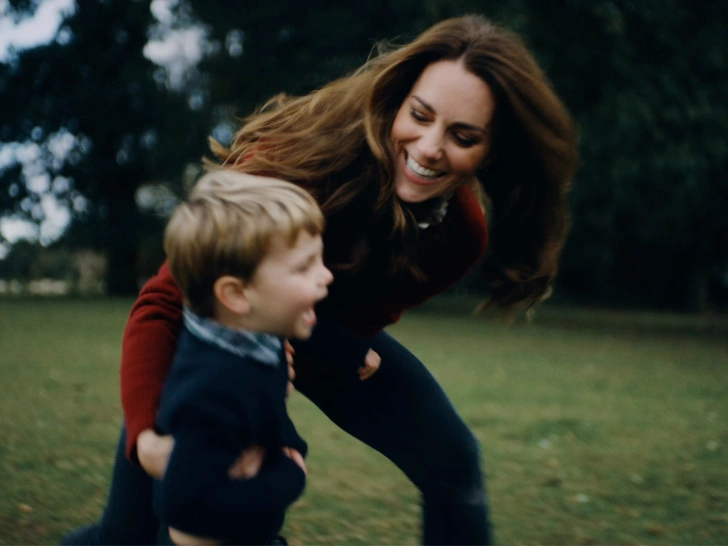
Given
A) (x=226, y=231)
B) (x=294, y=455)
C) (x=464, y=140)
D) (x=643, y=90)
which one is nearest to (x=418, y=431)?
(x=294, y=455)

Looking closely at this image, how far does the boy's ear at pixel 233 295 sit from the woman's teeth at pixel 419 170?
0.80 meters

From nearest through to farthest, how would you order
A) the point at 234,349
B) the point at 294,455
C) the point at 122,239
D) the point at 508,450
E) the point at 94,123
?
the point at 234,349 → the point at 294,455 → the point at 508,450 → the point at 94,123 → the point at 122,239

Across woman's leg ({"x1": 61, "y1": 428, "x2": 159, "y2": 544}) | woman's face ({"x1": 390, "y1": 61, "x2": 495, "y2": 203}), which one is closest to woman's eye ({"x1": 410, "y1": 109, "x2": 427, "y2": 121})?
woman's face ({"x1": 390, "y1": 61, "x2": 495, "y2": 203})

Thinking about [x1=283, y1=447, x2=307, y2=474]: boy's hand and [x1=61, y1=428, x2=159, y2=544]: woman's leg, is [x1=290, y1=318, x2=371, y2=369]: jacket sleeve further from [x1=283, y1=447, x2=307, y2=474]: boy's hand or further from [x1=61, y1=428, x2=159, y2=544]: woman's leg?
[x1=61, y1=428, x2=159, y2=544]: woman's leg

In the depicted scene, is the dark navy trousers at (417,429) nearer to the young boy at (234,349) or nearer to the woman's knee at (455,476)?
the woman's knee at (455,476)

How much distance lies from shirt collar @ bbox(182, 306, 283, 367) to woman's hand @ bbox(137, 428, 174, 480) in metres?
0.25

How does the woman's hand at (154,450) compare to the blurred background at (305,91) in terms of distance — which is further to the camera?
the blurred background at (305,91)

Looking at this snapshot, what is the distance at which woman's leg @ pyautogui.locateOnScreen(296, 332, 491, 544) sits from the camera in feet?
8.69

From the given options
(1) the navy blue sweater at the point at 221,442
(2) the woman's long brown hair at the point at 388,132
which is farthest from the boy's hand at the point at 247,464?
(2) the woman's long brown hair at the point at 388,132

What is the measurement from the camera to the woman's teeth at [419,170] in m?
2.58

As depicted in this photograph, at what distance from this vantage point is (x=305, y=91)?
20.2 metres

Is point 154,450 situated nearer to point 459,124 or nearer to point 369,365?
point 369,365

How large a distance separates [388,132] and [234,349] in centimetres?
98

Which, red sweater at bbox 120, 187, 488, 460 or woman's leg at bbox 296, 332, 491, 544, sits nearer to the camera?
red sweater at bbox 120, 187, 488, 460
